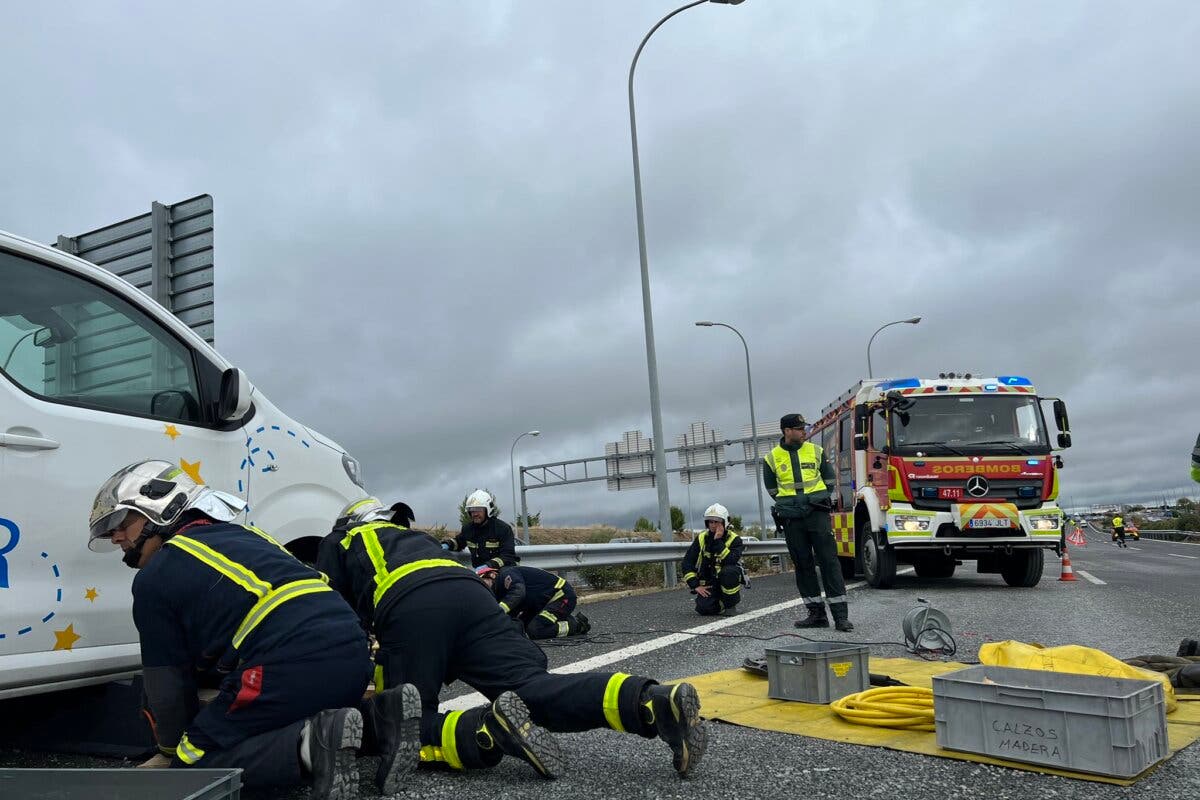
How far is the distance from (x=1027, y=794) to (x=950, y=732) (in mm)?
464

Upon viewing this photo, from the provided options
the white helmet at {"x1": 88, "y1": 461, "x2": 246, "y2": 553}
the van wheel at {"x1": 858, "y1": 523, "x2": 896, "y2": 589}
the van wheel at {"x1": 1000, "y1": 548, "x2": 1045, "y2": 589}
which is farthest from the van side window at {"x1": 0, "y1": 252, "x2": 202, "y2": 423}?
the van wheel at {"x1": 1000, "y1": 548, "x2": 1045, "y2": 589}

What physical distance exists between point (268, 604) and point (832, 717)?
248cm

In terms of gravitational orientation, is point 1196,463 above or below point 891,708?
above

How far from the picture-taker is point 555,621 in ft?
25.7

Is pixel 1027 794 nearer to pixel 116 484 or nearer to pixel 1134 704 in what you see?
pixel 1134 704

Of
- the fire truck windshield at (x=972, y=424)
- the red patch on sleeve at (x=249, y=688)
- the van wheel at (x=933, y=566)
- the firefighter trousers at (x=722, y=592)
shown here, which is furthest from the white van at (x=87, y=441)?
the van wheel at (x=933, y=566)

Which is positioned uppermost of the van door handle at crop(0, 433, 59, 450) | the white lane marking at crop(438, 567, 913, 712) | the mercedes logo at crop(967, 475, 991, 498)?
the van door handle at crop(0, 433, 59, 450)

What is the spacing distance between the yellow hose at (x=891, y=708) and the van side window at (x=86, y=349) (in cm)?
317

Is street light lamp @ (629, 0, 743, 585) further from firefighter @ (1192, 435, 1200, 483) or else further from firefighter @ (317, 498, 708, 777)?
firefighter @ (317, 498, 708, 777)

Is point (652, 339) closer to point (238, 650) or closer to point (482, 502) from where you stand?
point (482, 502)

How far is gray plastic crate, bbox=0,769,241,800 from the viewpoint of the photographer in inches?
102

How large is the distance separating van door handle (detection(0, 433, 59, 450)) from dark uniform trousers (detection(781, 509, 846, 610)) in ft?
18.9

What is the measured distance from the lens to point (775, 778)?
3309 mm

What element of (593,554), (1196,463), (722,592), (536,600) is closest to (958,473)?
(1196,463)
